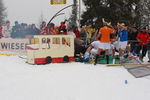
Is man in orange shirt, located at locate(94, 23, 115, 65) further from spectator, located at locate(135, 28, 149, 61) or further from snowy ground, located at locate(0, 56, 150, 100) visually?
spectator, located at locate(135, 28, 149, 61)

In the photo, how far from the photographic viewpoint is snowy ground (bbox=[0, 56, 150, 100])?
7.24 m

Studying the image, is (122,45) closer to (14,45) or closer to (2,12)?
(14,45)

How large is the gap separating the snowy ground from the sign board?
4849mm

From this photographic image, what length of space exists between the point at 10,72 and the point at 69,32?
4671mm

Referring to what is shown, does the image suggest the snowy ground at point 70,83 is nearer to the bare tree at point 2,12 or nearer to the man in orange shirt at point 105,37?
the man in orange shirt at point 105,37

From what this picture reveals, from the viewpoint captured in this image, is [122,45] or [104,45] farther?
[122,45]

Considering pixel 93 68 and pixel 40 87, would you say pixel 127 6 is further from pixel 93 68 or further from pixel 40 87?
pixel 40 87

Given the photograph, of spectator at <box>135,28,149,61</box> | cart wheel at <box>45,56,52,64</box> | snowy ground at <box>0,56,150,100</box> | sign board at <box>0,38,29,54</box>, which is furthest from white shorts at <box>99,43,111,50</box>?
sign board at <box>0,38,29,54</box>

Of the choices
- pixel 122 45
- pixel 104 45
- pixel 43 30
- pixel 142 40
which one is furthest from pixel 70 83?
pixel 43 30

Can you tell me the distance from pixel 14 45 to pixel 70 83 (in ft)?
28.0

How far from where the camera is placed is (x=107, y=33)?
1145 cm

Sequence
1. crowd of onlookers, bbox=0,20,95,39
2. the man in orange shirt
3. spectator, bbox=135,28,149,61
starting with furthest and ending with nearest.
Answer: crowd of onlookers, bbox=0,20,95,39 → spectator, bbox=135,28,149,61 → the man in orange shirt

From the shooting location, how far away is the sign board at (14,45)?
15.8 metres

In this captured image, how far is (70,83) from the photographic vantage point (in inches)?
331
